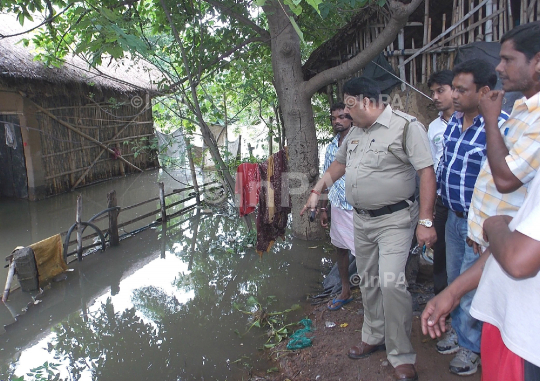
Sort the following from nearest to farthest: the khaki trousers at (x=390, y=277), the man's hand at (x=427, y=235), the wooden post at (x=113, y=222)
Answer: the man's hand at (x=427, y=235) < the khaki trousers at (x=390, y=277) < the wooden post at (x=113, y=222)

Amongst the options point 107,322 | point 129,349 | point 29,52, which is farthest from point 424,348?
point 29,52

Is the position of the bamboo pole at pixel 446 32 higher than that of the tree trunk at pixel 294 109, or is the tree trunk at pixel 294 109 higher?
the bamboo pole at pixel 446 32

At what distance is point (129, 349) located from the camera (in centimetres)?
370

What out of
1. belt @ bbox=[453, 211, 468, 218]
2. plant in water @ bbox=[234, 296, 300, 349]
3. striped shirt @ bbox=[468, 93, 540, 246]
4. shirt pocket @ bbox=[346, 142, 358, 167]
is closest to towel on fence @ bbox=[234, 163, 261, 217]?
plant in water @ bbox=[234, 296, 300, 349]

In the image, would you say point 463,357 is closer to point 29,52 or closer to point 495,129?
point 495,129

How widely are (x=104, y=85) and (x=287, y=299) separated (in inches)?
347

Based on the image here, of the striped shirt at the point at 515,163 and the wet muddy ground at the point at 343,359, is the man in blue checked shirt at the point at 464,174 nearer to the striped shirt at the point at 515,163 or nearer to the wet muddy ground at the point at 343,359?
the wet muddy ground at the point at 343,359

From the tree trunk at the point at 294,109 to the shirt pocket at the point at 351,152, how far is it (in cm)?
276

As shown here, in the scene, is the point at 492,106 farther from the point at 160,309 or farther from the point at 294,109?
the point at 294,109

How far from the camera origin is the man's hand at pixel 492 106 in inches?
64.5

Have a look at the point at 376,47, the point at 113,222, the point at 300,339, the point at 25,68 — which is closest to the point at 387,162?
the point at 300,339

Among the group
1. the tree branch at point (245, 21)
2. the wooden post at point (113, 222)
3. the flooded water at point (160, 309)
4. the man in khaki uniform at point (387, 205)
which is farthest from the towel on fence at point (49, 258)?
the man in khaki uniform at point (387, 205)

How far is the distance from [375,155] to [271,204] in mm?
2673

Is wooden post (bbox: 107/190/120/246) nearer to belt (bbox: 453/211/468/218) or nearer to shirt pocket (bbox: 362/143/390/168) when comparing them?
shirt pocket (bbox: 362/143/390/168)
